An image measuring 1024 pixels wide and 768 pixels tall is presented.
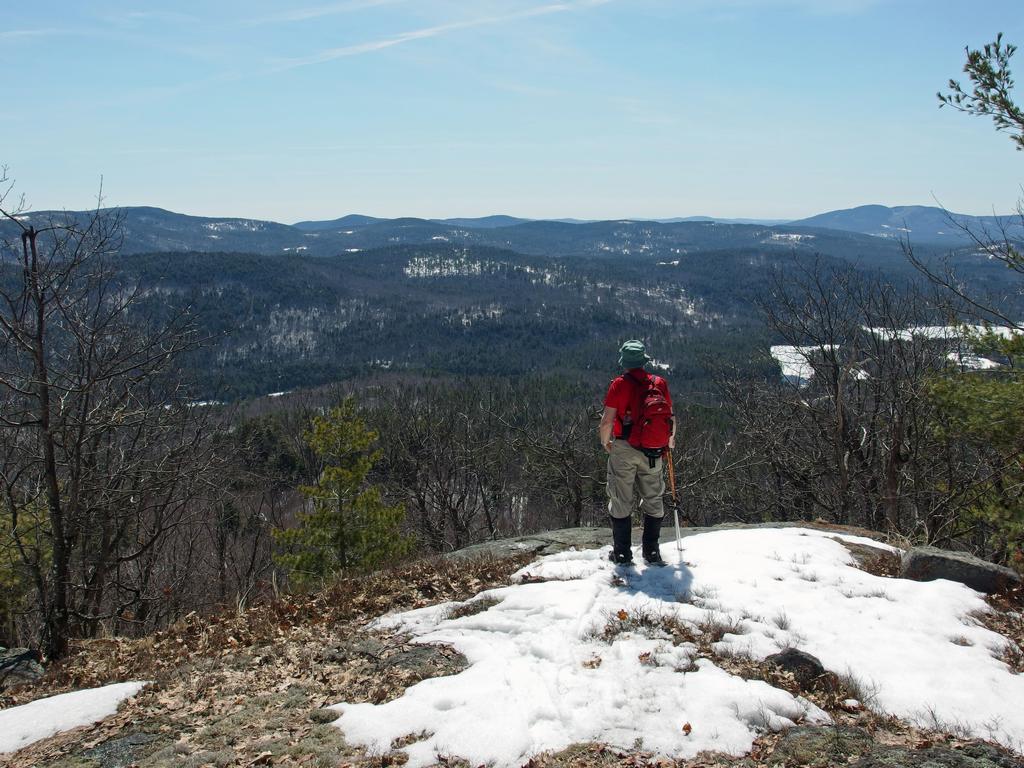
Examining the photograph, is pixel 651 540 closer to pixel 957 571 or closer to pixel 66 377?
pixel 957 571

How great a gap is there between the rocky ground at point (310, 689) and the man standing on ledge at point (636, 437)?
167cm

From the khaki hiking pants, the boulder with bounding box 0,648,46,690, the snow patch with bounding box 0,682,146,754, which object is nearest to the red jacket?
the khaki hiking pants

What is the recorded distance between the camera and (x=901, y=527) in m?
13.0

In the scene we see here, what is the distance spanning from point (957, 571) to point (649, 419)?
347 cm

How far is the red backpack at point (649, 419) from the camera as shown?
22.4 feet

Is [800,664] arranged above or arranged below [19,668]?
above

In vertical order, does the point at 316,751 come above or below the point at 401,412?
above

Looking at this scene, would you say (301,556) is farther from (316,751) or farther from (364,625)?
(316,751)

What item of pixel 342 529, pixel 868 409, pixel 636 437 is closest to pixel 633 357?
pixel 636 437

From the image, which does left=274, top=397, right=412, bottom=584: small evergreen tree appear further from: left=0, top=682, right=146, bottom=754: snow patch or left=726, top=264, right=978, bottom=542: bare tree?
left=726, top=264, right=978, bottom=542: bare tree

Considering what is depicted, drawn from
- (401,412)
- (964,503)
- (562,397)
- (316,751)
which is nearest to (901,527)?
(964,503)

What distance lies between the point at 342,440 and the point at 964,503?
13.4 meters

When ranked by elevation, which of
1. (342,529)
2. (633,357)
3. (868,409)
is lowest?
(342,529)

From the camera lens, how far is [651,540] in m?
7.24
